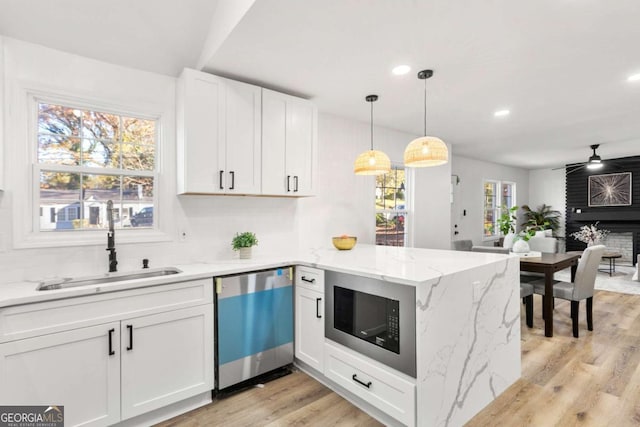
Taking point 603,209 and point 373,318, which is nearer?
point 373,318

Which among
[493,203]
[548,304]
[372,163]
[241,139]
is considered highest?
[241,139]

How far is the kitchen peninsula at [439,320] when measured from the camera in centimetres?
180

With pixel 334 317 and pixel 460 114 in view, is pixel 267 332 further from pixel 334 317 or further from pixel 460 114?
pixel 460 114

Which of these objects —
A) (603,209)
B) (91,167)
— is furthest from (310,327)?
(603,209)

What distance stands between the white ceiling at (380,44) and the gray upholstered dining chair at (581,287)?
5.37 ft

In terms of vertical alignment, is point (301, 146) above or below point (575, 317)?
above

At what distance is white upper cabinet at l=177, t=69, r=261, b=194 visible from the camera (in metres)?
2.53

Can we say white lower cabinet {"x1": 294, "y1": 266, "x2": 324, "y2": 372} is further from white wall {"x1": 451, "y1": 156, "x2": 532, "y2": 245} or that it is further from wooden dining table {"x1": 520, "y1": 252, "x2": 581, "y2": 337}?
white wall {"x1": 451, "y1": 156, "x2": 532, "y2": 245}

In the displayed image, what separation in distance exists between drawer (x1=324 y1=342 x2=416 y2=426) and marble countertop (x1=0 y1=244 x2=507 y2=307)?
1.85ft

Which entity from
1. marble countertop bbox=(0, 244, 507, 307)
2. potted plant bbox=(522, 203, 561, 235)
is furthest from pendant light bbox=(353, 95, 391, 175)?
potted plant bbox=(522, 203, 561, 235)

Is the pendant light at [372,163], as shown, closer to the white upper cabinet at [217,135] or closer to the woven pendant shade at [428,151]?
the woven pendant shade at [428,151]

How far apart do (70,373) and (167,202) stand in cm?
135

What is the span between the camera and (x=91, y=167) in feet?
8.08

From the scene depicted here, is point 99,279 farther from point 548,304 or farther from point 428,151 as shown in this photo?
point 548,304
